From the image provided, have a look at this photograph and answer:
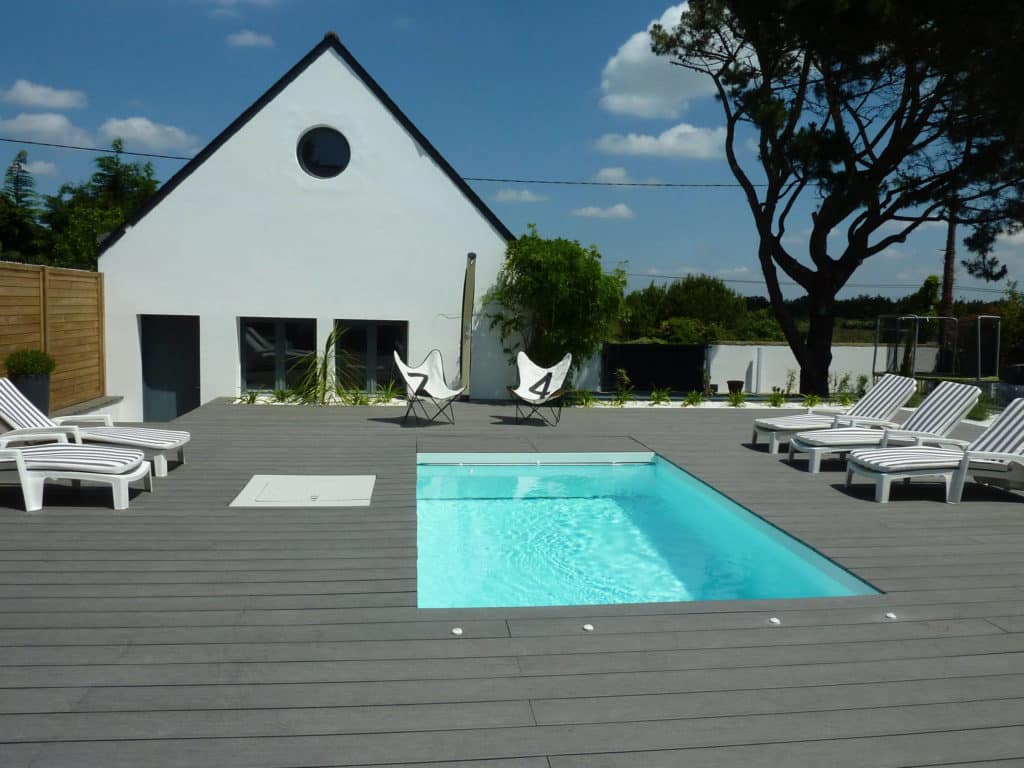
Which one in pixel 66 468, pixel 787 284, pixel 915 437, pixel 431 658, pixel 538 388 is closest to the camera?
pixel 431 658

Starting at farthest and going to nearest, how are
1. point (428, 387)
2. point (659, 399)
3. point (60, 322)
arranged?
1. point (659, 399)
2. point (60, 322)
3. point (428, 387)

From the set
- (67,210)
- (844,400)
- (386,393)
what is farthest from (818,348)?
(67,210)

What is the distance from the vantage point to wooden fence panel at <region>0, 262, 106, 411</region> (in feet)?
31.9

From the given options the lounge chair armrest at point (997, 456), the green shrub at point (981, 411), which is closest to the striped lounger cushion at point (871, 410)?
the lounge chair armrest at point (997, 456)

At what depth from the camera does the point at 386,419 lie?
10.7 metres

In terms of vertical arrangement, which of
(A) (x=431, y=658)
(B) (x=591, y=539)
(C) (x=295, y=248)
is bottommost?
(B) (x=591, y=539)

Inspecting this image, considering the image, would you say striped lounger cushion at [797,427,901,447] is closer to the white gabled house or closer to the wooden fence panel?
the white gabled house

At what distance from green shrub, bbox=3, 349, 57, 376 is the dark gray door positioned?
270cm

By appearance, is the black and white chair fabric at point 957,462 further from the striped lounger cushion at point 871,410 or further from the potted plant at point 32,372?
the potted plant at point 32,372

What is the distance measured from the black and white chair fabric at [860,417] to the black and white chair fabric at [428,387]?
3796 millimetres

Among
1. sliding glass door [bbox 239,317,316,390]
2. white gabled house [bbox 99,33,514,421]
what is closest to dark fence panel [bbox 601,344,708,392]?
white gabled house [bbox 99,33,514,421]

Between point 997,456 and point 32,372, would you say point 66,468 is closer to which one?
point 32,372

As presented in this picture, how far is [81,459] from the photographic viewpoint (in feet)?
18.7

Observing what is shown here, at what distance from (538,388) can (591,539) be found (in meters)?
4.21
